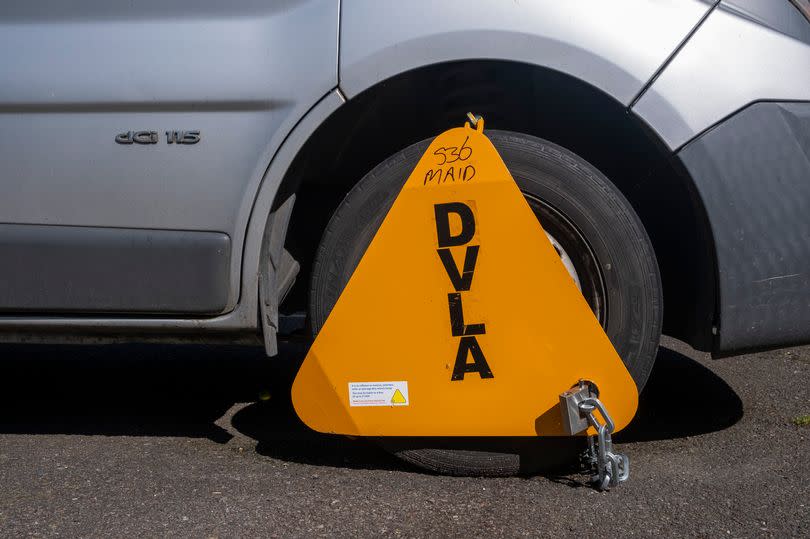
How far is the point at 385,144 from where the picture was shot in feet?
8.75

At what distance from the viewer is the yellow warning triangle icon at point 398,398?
2.28 m

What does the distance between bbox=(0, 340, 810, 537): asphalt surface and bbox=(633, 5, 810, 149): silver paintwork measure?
888 mm

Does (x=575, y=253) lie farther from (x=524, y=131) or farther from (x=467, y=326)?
(x=524, y=131)

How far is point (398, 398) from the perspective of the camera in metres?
2.28

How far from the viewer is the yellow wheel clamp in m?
2.21

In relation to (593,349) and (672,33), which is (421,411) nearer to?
(593,349)

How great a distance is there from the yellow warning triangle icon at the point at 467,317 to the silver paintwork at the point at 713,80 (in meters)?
0.40

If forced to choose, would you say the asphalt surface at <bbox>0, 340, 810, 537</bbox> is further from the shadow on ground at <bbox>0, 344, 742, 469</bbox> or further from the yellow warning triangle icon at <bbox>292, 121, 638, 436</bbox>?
the yellow warning triangle icon at <bbox>292, 121, 638, 436</bbox>

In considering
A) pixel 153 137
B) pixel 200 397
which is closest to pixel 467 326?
pixel 153 137

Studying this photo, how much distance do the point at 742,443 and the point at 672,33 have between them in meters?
1.20

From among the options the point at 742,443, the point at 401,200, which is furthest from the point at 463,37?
the point at 742,443

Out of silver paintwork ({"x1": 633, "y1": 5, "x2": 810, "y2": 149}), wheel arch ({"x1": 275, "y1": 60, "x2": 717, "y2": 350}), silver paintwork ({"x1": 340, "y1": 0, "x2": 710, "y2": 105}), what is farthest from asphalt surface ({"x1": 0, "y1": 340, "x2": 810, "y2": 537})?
silver paintwork ({"x1": 340, "y1": 0, "x2": 710, "y2": 105})

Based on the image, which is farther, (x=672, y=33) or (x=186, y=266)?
(x=186, y=266)

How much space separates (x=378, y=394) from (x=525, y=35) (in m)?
0.97
